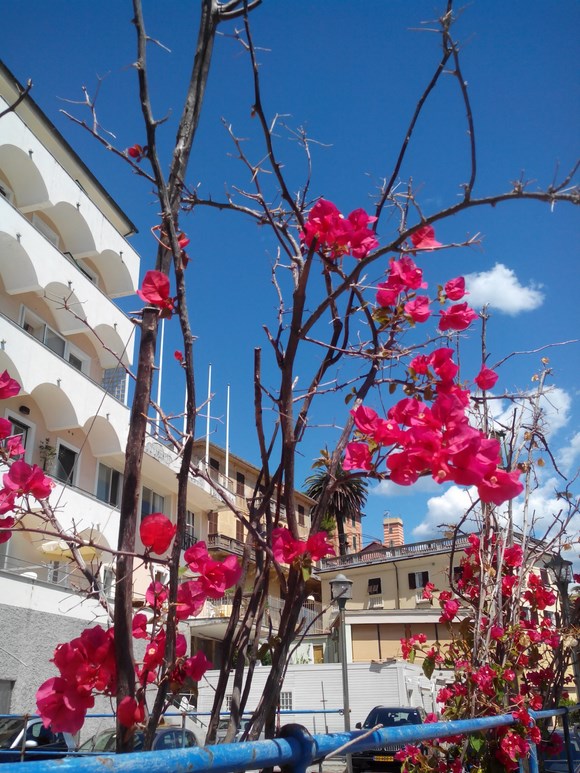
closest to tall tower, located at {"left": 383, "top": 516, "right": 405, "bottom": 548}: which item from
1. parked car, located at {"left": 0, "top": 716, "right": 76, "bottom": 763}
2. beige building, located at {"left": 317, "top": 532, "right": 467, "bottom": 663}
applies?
beige building, located at {"left": 317, "top": 532, "right": 467, "bottom": 663}

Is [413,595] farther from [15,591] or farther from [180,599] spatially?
[180,599]

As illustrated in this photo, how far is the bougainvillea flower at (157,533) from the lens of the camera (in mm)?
1656

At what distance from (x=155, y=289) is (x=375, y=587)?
39.5 m

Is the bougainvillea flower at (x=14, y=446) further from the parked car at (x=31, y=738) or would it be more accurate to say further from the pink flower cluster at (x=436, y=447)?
the parked car at (x=31, y=738)

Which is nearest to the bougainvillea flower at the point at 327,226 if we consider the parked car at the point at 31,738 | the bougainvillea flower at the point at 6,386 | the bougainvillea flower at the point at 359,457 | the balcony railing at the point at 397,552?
the bougainvillea flower at the point at 359,457

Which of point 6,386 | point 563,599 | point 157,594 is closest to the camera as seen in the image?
point 157,594

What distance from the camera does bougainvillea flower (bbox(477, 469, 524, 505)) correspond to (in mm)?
1529

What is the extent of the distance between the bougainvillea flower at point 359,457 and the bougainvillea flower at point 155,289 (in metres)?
0.59

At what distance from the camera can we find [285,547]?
1622 mm

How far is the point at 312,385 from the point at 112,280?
19803 millimetres

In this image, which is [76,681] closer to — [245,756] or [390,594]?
[245,756]

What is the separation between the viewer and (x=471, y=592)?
5.41 m

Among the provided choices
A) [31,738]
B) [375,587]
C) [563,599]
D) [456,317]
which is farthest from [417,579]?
[456,317]

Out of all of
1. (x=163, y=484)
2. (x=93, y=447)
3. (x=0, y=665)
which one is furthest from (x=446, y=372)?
(x=163, y=484)
